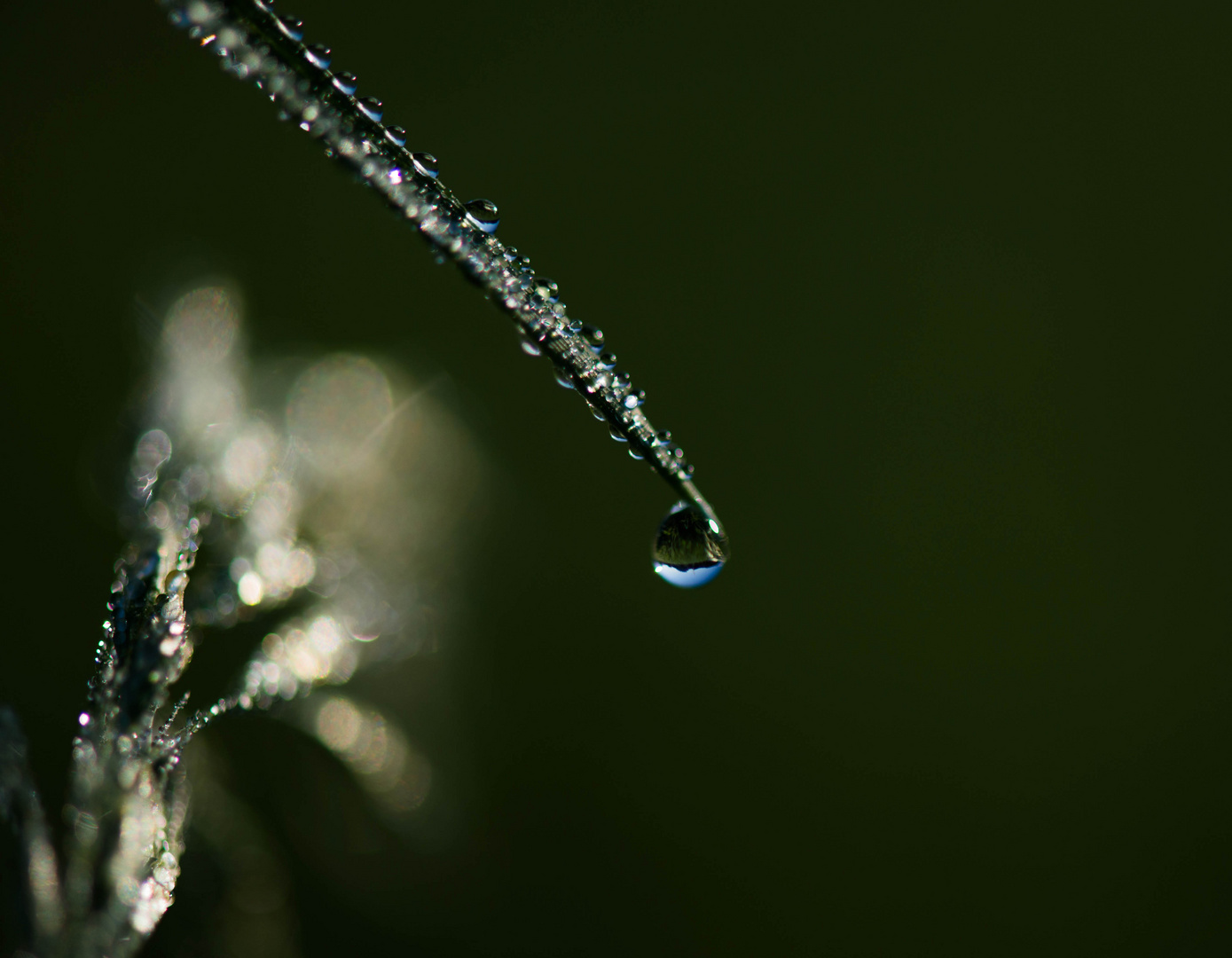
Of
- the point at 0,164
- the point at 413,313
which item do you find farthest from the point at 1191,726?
the point at 0,164

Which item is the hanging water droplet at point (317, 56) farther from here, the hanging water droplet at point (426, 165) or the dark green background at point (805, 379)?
the dark green background at point (805, 379)

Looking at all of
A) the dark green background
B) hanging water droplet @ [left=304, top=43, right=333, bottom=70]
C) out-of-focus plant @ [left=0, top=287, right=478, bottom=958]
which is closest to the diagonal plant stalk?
hanging water droplet @ [left=304, top=43, right=333, bottom=70]

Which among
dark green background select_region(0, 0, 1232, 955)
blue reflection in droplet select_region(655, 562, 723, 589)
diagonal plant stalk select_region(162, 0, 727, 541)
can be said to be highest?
dark green background select_region(0, 0, 1232, 955)

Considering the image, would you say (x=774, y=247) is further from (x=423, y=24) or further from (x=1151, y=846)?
(x=1151, y=846)

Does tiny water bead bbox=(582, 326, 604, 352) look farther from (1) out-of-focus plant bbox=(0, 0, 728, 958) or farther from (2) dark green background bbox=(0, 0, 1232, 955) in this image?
(2) dark green background bbox=(0, 0, 1232, 955)

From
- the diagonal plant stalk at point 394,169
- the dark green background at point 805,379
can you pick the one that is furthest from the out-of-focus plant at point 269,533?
the dark green background at point 805,379

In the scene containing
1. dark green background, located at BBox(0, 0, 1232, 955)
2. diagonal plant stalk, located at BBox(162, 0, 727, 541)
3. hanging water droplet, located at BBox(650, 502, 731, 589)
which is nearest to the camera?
diagonal plant stalk, located at BBox(162, 0, 727, 541)
